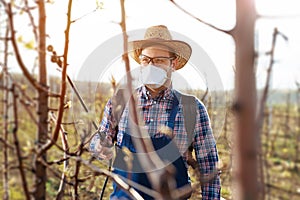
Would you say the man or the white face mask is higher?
the white face mask

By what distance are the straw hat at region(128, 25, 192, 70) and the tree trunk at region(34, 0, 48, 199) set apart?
53.5 inches

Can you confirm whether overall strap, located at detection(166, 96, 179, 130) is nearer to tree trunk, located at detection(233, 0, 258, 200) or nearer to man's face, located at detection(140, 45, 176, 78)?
man's face, located at detection(140, 45, 176, 78)

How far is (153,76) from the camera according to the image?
2.41 meters

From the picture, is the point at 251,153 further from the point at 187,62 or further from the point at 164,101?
the point at 187,62

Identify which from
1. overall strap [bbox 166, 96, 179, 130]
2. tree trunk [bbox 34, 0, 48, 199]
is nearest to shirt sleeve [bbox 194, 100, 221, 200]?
overall strap [bbox 166, 96, 179, 130]

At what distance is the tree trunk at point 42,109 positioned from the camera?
1170mm

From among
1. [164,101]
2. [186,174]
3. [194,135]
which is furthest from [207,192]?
[164,101]

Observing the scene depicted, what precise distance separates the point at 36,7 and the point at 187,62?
1.74 m

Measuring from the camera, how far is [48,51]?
1.26m

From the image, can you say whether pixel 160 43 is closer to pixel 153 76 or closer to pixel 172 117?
pixel 153 76

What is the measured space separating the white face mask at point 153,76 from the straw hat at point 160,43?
0.74 ft

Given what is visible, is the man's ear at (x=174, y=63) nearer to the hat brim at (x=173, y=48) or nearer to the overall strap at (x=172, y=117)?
the hat brim at (x=173, y=48)

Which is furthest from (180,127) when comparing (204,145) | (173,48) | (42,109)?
(42,109)

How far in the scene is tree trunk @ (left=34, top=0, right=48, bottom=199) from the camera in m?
1.17
